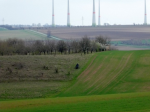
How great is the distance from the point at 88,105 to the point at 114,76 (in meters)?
10.7

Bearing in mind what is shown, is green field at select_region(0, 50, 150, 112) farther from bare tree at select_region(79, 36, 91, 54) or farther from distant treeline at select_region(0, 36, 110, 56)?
distant treeline at select_region(0, 36, 110, 56)

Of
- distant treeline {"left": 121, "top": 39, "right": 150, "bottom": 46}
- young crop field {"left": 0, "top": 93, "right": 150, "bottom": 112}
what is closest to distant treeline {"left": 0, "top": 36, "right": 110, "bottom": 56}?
distant treeline {"left": 121, "top": 39, "right": 150, "bottom": 46}

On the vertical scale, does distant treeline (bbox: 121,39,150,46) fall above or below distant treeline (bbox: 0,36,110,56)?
above

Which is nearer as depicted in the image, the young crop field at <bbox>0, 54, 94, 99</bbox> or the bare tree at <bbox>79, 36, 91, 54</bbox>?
the young crop field at <bbox>0, 54, 94, 99</bbox>

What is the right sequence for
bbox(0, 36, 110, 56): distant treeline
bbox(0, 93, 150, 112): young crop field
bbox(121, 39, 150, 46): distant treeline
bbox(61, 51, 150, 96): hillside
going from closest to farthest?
bbox(0, 93, 150, 112): young crop field → bbox(61, 51, 150, 96): hillside → bbox(0, 36, 110, 56): distant treeline → bbox(121, 39, 150, 46): distant treeline

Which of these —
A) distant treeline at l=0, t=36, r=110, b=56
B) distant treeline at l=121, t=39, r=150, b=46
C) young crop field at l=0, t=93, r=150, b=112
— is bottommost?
young crop field at l=0, t=93, r=150, b=112

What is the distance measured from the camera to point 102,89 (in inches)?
902

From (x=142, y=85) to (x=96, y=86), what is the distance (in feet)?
12.1

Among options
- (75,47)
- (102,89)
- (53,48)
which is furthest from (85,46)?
(102,89)

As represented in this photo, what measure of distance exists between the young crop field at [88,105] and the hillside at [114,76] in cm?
436

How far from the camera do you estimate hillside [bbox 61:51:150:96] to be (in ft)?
74.6

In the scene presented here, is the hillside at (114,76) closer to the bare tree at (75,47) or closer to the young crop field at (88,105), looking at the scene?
the young crop field at (88,105)

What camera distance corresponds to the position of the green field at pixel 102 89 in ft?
51.8

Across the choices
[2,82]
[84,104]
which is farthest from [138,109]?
[2,82]
